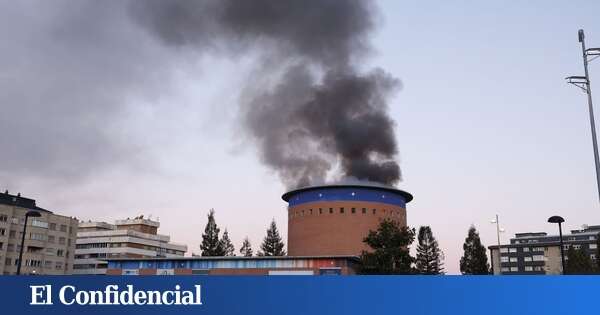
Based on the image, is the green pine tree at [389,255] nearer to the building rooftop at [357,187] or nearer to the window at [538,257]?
the building rooftop at [357,187]

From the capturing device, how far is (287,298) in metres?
12.4

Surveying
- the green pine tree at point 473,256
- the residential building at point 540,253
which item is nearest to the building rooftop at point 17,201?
the green pine tree at point 473,256

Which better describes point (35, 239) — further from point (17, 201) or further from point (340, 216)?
point (340, 216)

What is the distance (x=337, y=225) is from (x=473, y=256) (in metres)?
27.5

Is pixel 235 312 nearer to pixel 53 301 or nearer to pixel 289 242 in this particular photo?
pixel 53 301

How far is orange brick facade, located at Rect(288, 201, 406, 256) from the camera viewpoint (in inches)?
2904

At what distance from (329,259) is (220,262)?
12.8 metres

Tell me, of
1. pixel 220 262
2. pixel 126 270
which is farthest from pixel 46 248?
pixel 220 262

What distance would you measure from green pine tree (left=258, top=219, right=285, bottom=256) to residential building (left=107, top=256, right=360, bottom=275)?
163ft

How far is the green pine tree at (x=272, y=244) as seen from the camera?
115 meters

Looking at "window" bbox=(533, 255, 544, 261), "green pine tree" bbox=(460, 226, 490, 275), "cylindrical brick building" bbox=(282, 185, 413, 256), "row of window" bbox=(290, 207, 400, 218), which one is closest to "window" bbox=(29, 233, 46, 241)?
"cylindrical brick building" bbox=(282, 185, 413, 256)

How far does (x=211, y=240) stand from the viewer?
96750 millimetres

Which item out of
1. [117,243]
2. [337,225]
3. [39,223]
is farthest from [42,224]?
[337,225]

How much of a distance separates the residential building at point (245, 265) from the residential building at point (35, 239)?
46719mm
